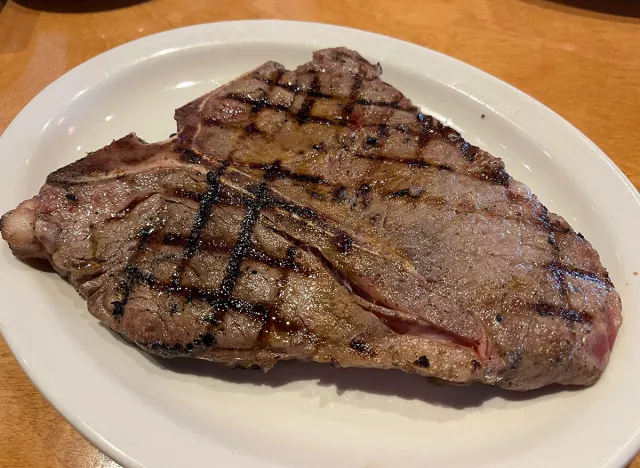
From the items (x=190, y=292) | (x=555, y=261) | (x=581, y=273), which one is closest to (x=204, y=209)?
(x=190, y=292)

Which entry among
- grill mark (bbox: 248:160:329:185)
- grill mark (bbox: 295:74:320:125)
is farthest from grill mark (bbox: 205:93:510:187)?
grill mark (bbox: 248:160:329:185)

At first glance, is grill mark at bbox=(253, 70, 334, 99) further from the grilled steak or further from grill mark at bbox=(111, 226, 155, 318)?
grill mark at bbox=(111, 226, 155, 318)

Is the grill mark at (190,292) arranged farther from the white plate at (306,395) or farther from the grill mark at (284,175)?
the grill mark at (284,175)

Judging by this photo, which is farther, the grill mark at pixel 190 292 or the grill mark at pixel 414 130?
the grill mark at pixel 414 130

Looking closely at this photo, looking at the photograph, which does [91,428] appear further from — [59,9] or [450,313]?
[59,9]

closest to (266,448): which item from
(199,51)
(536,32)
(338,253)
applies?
(338,253)

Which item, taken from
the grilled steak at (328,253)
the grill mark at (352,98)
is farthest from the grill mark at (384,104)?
the grilled steak at (328,253)

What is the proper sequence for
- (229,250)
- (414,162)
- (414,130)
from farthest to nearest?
(414,130), (414,162), (229,250)

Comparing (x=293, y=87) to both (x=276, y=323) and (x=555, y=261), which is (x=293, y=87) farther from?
(x=555, y=261)
